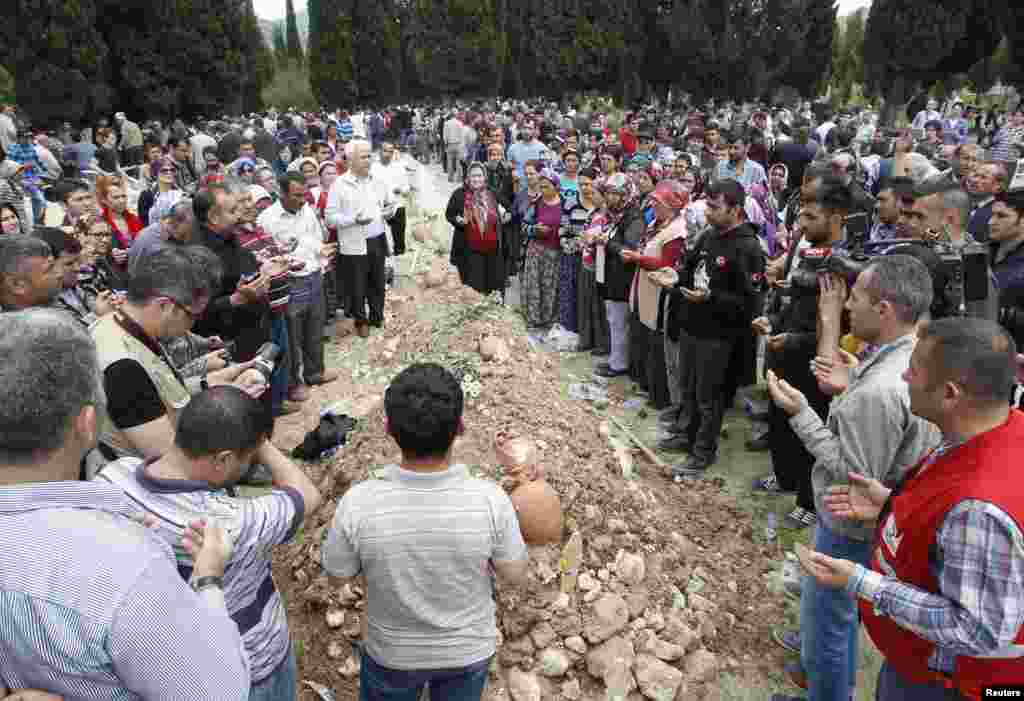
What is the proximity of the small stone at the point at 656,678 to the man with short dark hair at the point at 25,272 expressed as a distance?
347cm

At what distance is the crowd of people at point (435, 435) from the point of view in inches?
56.7

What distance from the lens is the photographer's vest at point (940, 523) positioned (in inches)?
77.9

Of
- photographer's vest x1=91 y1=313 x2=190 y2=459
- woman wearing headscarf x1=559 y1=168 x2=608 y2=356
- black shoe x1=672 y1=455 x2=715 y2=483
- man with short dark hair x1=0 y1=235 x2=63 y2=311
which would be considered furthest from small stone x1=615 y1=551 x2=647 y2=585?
woman wearing headscarf x1=559 y1=168 x2=608 y2=356

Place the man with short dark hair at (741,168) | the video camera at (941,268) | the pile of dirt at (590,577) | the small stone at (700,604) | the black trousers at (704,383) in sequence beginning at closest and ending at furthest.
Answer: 1. the pile of dirt at (590,577)
2. the video camera at (941,268)
3. the small stone at (700,604)
4. the black trousers at (704,383)
5. the man with short dark hair at (741,168)

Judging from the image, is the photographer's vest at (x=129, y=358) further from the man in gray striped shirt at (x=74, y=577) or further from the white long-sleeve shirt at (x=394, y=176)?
the white long-sleeve shirt at (x=394, y=176)

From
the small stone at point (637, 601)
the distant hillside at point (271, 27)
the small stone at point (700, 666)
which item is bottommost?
the small stone at point (700, 666)

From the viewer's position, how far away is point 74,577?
51.7 inches

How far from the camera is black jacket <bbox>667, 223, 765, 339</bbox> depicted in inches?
203

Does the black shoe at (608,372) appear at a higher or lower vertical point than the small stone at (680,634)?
higher

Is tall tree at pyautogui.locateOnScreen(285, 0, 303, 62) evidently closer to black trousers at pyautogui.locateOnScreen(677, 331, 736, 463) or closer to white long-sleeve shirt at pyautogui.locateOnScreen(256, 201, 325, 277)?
white long-sleeve shirt at pyautogui.locateOnScreen(256, 201, 325, 277)

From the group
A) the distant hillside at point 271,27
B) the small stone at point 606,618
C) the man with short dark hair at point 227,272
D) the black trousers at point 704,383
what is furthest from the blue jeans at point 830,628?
the distant hillside at point 271,27

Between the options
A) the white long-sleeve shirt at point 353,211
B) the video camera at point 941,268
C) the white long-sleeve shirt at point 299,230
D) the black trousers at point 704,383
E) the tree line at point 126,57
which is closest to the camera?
the video camera at point 941,268

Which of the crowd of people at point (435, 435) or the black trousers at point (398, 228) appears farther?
the black trousers at point (398, 228)

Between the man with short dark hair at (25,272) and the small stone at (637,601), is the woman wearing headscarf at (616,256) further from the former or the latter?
the man with short dark hair at (25,272)
